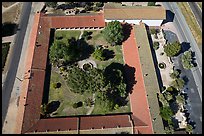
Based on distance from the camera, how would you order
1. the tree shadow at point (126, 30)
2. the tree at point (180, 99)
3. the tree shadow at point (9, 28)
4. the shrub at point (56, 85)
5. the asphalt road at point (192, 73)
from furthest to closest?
the tree shadow at point (9, 28) → the tree shadow at point (126, 30) → the shrub at point (56, 85) → the asphalt road at point (192, 73) → the tree at point (180, 99)

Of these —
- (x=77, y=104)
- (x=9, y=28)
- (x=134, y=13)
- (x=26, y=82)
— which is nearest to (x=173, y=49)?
(x=134, y=13)

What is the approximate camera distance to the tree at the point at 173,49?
91938mm

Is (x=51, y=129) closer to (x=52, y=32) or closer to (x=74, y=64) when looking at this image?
(x=74, y=64)

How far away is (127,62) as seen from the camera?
3558 inches

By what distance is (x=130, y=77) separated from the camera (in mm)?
86188

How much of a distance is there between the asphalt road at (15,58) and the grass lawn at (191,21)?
57264 mm

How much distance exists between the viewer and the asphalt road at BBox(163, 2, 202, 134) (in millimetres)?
82188

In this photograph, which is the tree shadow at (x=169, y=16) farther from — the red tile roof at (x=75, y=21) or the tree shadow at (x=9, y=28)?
the tree shadow at (x=9, y=28)

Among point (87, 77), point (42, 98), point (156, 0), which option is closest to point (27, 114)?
point (42, 98)

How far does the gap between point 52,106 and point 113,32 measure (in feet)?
97.2

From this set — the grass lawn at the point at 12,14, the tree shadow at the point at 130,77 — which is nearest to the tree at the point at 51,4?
the grass lawn at the point at 12,14

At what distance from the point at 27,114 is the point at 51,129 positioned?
→ 7401mm

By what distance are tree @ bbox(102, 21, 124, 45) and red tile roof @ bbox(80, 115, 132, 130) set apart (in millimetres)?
26984

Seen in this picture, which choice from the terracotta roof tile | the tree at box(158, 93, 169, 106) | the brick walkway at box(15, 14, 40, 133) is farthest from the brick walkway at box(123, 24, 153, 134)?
the brick walkway at box(15, 14, 40, 133)
